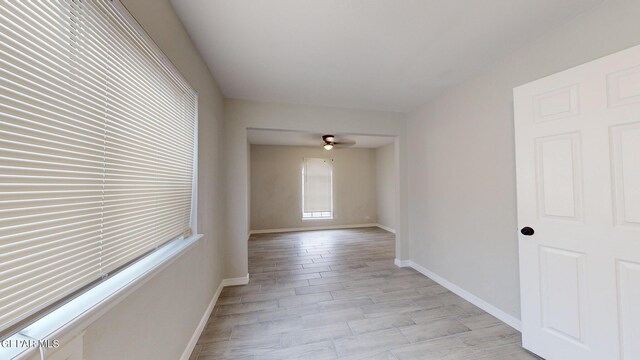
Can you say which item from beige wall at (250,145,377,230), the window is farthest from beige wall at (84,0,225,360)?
the window

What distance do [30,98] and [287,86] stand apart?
2294mm

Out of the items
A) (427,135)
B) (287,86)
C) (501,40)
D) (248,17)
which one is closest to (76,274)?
(248,17)

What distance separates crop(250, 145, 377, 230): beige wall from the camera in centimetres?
643

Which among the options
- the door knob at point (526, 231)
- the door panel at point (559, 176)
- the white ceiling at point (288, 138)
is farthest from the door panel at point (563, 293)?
the white ceiling at point (288, 138)

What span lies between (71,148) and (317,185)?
606 cm

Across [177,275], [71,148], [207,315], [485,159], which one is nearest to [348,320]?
[207,315]

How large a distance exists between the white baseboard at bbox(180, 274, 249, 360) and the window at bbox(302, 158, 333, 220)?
12.1 ft

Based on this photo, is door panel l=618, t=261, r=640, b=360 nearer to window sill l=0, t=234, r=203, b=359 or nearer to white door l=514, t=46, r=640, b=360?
white door l=514, t=46, r=640, b=360

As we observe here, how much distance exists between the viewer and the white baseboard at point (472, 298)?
2106 millimetres

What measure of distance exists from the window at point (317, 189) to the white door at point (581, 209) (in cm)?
520

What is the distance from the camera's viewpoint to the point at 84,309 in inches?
30.2

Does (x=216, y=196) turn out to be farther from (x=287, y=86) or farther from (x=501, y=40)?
(x=501, y=40)

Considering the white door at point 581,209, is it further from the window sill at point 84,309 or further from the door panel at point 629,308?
the window sill at point 84,309

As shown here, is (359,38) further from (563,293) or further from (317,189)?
(317,189)
